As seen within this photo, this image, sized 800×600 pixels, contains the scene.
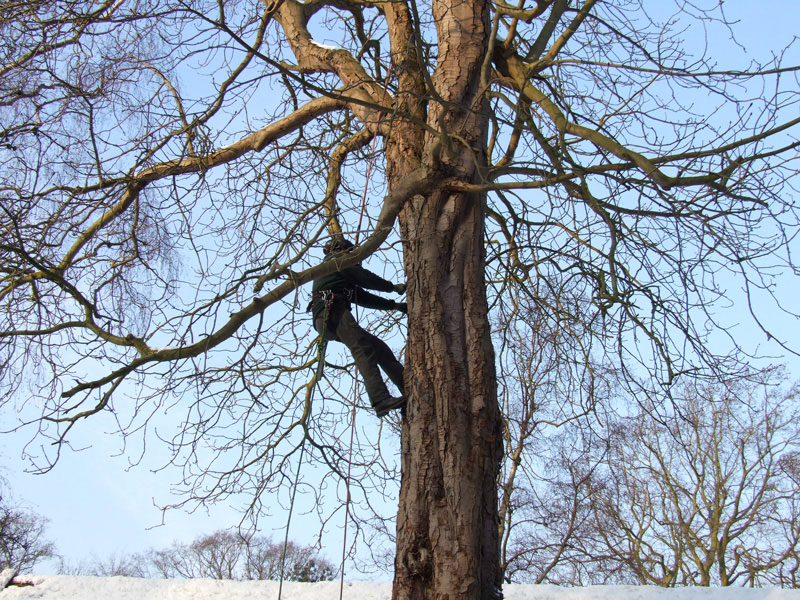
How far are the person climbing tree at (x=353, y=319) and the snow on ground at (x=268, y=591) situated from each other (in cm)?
382

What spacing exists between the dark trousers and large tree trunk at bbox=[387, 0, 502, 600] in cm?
62

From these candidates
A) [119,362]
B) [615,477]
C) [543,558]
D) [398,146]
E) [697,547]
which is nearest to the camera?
[119,362]

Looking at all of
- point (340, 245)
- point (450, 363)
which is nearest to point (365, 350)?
point (340, 245)

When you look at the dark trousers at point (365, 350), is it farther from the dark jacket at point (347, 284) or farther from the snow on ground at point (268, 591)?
the snow on ground at point (268, 591)

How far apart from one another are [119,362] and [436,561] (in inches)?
97.3

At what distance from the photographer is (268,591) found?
27.4 feet

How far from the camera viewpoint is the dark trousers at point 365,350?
4.96 metres

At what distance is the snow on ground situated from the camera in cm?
795

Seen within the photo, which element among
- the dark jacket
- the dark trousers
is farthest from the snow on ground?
the dark jacket

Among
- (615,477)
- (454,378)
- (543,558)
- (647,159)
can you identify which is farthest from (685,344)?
(615,477)

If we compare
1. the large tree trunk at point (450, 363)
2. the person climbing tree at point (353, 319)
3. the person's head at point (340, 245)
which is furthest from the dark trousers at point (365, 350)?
the large tree trunk at point (450, 363)

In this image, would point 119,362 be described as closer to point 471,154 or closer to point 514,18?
point 471,154

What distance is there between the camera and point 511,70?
5367 millimetres

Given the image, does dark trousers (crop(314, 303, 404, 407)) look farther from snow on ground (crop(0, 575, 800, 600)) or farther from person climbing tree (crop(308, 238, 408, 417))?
snow on ground (crop(0, 575, 800, 600))
